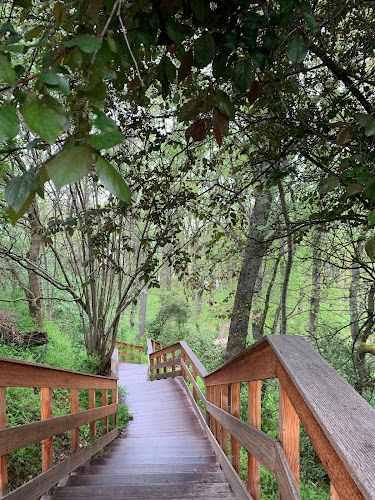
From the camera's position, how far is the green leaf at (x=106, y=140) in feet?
1.99

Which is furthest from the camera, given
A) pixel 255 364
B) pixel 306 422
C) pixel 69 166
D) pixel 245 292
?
pixel 245 292

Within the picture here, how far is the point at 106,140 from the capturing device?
24.5 inches

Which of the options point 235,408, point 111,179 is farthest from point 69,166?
point 235,408

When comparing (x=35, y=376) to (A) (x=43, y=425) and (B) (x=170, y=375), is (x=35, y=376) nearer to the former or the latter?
(A) (x=43, y=425)

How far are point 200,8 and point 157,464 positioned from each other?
371cm

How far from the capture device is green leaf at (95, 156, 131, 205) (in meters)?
0.61

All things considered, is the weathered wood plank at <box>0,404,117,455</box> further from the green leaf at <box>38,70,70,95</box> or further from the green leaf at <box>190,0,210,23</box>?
the green leaf at <box>190,0,210,23</box>

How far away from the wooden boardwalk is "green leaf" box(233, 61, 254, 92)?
2.45m

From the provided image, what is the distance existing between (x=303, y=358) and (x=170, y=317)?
50.4 ft

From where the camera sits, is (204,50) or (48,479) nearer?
(204,50)

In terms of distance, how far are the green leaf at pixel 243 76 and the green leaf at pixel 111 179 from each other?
2.58ft

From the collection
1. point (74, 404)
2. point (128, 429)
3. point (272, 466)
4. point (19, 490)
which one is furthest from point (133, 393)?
point (272, 466)

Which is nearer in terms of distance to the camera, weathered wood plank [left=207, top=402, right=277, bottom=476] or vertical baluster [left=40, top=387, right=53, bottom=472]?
weathered wood plank [left=207, top=402, right=277, bottom=476]

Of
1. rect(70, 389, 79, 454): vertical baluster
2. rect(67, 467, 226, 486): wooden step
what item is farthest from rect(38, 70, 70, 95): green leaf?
rect(67, 467, 226, 486): wooden step
